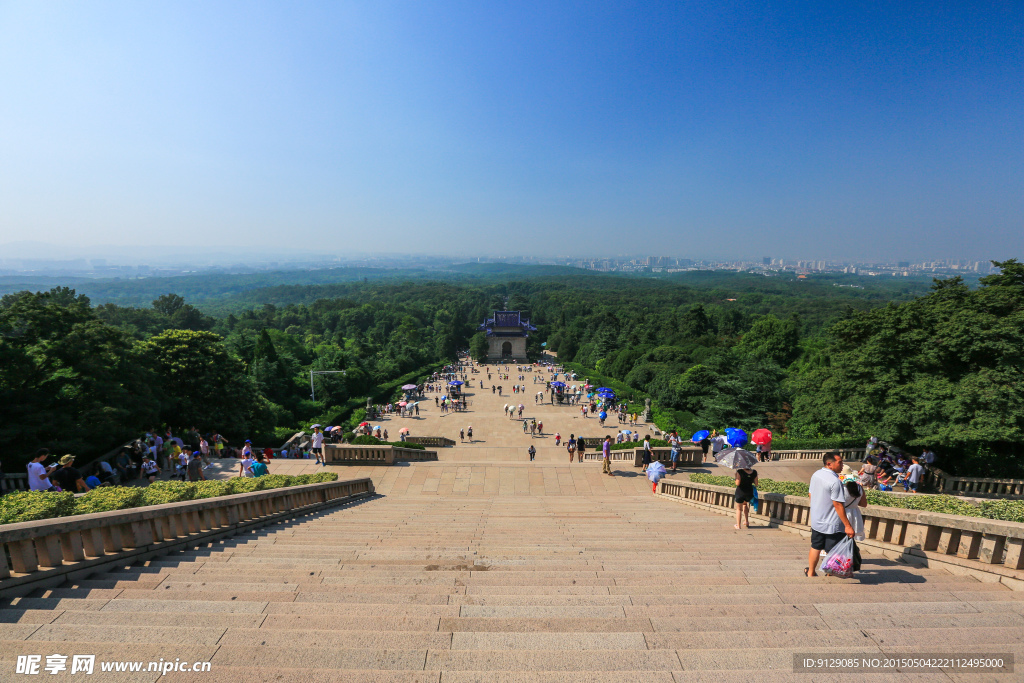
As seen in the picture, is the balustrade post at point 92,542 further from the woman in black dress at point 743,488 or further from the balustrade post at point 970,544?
the balustrade post at point 970,544

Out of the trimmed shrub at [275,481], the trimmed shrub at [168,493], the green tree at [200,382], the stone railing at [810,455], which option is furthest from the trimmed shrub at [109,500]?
the stone railing at [810,455]

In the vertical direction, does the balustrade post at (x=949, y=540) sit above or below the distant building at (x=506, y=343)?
above

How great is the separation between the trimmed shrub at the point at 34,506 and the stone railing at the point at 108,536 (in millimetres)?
350

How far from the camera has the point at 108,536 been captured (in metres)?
5.79

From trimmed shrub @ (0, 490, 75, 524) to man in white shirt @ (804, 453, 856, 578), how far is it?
8.37 meters

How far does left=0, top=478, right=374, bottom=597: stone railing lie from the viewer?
4.71 meters

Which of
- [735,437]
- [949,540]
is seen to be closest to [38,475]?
[949,540]

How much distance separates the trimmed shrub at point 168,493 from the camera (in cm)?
710

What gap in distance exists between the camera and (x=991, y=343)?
17.2 m

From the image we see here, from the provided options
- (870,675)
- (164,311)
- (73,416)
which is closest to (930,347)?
(870,675)

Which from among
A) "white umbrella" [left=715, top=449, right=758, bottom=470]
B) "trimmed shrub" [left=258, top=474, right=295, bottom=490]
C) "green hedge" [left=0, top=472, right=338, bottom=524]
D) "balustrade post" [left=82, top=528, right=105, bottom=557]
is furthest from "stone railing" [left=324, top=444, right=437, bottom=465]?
"balustrade post" [left=82, top=528, right=105, bottom=557]

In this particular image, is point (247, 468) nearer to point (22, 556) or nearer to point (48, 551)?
point (48, 551)

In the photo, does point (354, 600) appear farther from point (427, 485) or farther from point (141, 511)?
point (427, 485)

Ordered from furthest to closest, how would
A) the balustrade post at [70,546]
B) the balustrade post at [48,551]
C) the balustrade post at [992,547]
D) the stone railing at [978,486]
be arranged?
the stone railing at [978,486]
the balustrade post at [992,547]
the balustrade post at [70,546]
the balustrade post at [48,551]
